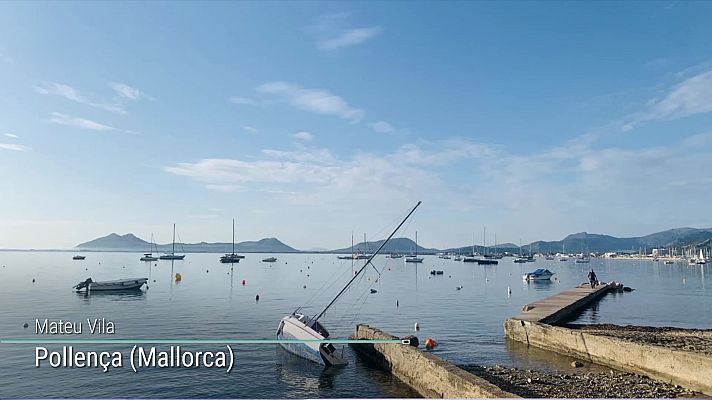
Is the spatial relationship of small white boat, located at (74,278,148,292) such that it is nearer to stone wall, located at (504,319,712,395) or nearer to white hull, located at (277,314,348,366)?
white hull, located at (277,314,348,366)

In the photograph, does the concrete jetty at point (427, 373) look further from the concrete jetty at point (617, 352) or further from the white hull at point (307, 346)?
the concrete jetty at point (617, 352)

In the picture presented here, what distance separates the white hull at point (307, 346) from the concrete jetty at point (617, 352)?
11502mm

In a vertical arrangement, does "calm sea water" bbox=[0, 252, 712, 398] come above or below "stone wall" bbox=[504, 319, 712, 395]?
below

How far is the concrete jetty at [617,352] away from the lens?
1856cm

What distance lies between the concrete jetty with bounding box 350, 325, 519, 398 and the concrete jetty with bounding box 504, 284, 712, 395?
8443 mm

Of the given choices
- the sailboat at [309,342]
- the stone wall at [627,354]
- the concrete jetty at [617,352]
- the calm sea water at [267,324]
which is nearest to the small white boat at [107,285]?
the calm sea water at [267,324]

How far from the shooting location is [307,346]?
25391 millimetres

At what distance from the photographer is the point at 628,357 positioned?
22.0 metres

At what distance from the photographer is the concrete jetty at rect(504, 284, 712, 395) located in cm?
1856

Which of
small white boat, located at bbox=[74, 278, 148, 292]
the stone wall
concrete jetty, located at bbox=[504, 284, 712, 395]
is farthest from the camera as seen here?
small white boat, located at bbox=[74, 278, 148, 292]

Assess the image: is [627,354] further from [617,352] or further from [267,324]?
[267,324]

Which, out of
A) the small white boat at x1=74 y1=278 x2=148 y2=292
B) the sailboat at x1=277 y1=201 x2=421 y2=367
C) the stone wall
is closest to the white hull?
the sailboat at x1=277 y1=201 x2=421 y2=367

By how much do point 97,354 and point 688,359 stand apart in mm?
28469

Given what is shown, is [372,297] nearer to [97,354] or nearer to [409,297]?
[409,297]
